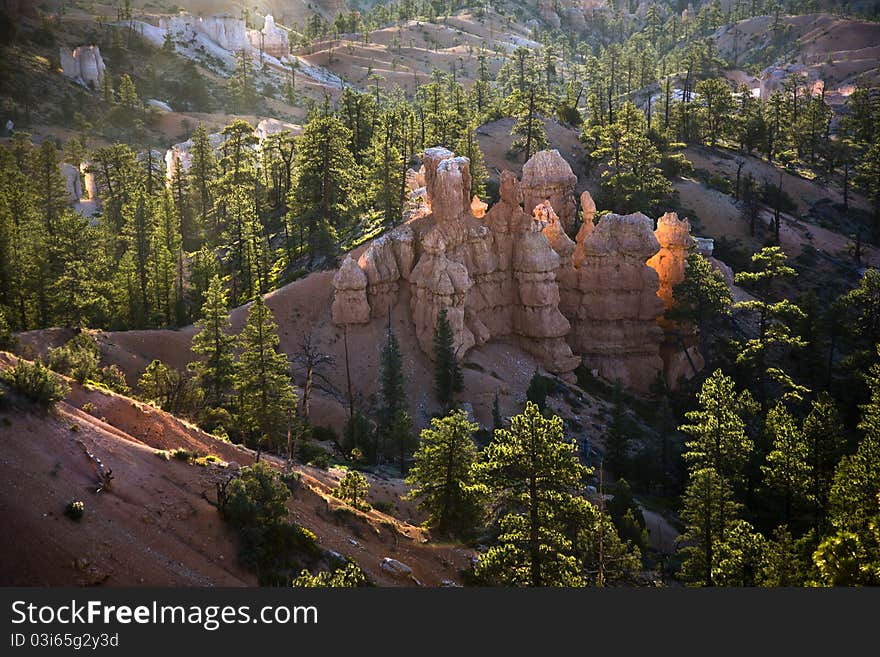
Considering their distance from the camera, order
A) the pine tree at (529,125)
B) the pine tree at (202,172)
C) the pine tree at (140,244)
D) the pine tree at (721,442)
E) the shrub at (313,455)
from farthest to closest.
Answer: the pine tree at (529,125) < the pine tree at (202,172) < the pine tree at (140,244) < the pine tree at (721,442) < the shrub at (313,455)

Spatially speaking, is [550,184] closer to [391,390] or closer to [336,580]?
[391,390]

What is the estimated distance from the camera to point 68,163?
94.3 metres

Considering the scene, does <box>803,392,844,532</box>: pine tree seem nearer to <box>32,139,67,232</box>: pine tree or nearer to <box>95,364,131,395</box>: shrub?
<box>95,364,131,395</box>: shrub

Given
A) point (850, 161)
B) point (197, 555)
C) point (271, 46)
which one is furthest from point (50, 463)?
point (271, 46)

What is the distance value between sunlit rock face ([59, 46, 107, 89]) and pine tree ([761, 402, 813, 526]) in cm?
11380

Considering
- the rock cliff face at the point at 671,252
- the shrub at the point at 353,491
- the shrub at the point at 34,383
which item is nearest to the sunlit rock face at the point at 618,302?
the rock cliff face at the point at 671,252

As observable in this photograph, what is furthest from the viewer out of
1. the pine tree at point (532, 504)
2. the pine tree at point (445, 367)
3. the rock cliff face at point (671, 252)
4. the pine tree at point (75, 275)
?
the rock cliff face at point (671, 252)

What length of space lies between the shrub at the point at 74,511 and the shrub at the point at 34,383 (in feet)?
15.1

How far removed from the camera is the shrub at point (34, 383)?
26.0m

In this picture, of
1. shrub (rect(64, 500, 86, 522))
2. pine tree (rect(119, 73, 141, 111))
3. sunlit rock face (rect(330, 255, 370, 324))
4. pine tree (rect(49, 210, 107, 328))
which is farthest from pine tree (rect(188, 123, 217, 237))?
shrub (rect(64, 500, 86, 522))

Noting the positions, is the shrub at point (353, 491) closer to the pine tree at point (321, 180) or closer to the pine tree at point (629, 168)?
the pine tree at point (321, 180)

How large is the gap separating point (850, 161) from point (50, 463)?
353 ft

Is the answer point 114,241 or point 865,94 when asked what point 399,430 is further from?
point 865,94

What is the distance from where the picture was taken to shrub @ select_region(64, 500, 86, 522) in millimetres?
22875
